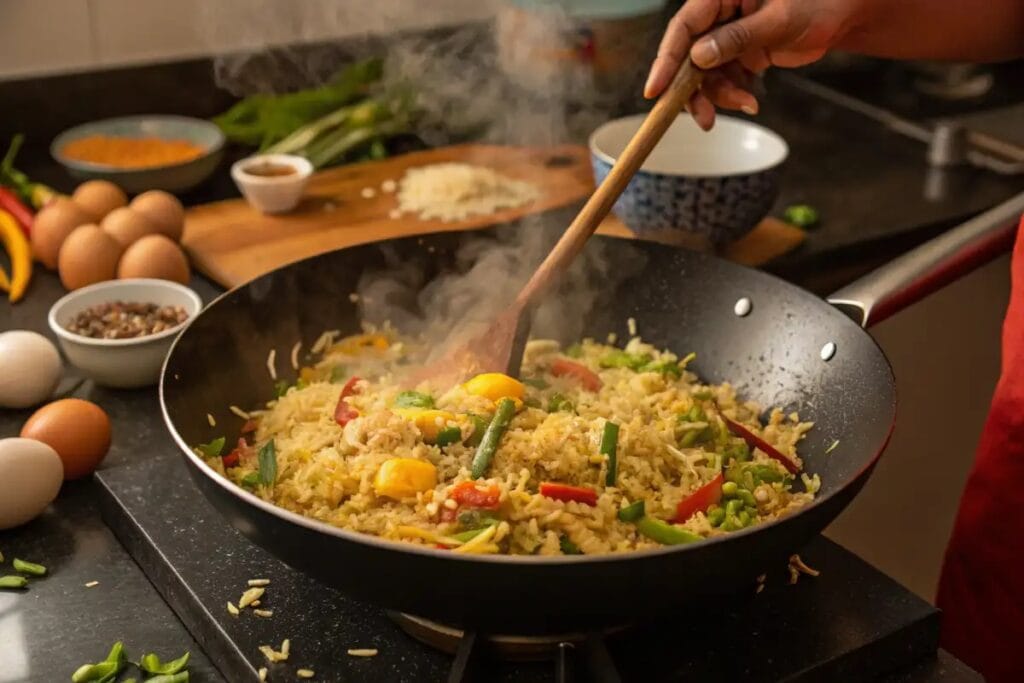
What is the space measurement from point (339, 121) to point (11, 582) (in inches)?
55.5

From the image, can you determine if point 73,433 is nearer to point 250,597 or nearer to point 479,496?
point 250,597

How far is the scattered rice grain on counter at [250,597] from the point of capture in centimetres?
126

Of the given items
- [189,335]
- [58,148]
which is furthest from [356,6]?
[189,335]

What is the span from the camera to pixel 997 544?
1.64 meters

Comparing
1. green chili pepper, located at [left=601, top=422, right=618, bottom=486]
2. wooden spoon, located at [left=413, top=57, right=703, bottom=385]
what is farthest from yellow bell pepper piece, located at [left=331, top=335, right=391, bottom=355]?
green chili pepper, located at [left=601, top=422, right=618, bottom=486]

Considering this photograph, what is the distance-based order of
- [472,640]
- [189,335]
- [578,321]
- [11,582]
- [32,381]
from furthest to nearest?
[578,321]
[32,381]
[189,335]
[11,582]
[472,640]

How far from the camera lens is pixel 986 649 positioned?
5.56 ft

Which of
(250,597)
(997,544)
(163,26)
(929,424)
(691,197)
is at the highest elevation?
(163,26)

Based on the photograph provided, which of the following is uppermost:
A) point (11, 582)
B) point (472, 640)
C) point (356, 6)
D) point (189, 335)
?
point (356, 6)

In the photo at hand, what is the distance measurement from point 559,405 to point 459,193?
34.5 inches

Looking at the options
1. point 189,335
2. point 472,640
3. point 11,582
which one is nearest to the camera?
point 472,640

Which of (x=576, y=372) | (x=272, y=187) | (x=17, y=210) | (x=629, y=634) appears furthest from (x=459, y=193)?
(x=629, y=634)

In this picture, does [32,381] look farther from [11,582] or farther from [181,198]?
[181,198]

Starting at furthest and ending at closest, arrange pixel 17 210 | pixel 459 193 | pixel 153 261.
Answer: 1. pixel 459 193
2. pixel 17 210
3. pixel 153 261
